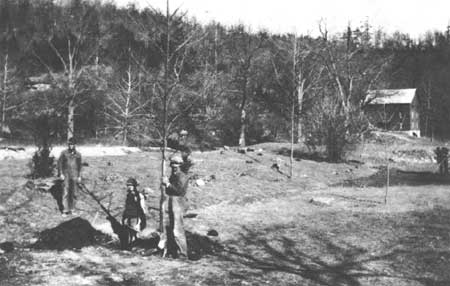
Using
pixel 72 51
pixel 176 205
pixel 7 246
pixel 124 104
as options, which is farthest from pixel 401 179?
pixel 72 51

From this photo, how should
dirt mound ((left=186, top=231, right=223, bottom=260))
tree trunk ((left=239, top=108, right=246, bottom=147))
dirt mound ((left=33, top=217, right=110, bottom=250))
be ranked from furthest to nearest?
tree trunk ((left=239, top=108, right=246, bottom=147)) < dirt mound ((left=33, top=217, right=110, bottom=250)) < dirt mound ((left=186, top=231, right=223, bottom=260))

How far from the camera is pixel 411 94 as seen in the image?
62156 millimetres

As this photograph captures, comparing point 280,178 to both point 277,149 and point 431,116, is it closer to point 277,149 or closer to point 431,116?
point 277,149

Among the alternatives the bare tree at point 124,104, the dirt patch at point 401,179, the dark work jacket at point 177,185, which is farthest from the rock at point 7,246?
the bare tree at point 124,104

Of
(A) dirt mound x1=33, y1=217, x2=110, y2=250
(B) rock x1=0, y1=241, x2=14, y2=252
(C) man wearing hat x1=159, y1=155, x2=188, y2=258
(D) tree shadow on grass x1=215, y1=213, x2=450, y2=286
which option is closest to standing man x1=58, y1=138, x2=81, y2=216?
(A) dirt mound x1=33, y1=217, x2=110, y2=250

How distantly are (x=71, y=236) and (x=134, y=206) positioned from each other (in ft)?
5.35

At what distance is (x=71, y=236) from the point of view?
1047cm

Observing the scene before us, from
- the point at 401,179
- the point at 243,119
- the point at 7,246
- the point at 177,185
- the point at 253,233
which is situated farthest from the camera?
the point at 243,119

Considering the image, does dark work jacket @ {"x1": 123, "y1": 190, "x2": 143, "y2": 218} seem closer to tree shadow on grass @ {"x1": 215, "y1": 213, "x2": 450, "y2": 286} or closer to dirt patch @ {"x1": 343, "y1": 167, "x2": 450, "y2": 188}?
tree shadow on grass @ {"x1": 215, "y1": 213, "x2": 450, "y2": 286}

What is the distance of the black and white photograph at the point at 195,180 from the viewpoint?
28.2ft

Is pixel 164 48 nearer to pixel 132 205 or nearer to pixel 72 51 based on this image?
pixel 132 205

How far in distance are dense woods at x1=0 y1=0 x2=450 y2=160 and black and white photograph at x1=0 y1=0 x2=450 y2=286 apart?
204mm

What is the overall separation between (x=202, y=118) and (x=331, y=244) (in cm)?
2900

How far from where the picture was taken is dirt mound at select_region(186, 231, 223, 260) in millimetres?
9594
